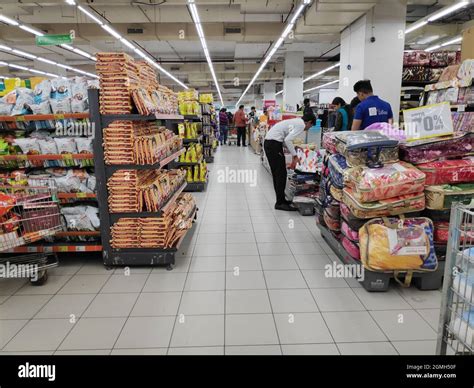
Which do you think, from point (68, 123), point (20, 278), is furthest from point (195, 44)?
point (20, 278)

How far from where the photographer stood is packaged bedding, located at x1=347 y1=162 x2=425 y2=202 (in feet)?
9.96

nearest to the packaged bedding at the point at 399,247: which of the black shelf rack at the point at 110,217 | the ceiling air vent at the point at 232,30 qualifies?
the black shelf rack at the point at 110,217

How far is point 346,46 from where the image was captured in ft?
29.7

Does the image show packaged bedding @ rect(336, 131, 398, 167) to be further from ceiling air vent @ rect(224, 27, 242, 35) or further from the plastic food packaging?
ceiling air vent @ rect(224, 27, 242, 35)

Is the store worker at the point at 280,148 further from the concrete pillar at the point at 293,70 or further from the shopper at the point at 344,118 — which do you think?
the concrete pillar at the point at 293,70

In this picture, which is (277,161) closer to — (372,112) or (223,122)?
(372,112)

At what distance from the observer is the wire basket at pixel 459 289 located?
66.2 inches

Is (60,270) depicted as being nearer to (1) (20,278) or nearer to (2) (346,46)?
(1) (20,278)

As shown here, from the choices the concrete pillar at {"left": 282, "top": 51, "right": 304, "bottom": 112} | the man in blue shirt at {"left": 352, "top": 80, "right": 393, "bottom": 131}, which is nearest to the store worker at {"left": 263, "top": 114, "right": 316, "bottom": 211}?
the man in blue shirt at {"left": 352, "top": 80, "right": 393, "bottom": 131}

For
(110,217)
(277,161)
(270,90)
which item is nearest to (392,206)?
(110,217)

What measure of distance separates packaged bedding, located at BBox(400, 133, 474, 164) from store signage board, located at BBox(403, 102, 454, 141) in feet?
0.24

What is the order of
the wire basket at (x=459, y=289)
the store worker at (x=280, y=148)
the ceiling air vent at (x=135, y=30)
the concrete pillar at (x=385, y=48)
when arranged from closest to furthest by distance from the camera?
the wire basket at (x=459, y=289) < the store worker at (x=280, y=148) < the concrete pillar at (x=385, y=48) < the ceiling air vent at (x=135, y=30)

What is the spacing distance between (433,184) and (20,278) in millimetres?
4105

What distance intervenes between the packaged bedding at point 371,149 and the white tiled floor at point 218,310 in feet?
3.85
